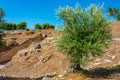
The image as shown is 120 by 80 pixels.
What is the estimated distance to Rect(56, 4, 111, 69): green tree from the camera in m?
18.4

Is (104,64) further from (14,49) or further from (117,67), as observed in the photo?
(14,49)

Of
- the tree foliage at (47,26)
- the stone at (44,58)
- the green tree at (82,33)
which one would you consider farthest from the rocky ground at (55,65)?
the tree foliage at (47,26)

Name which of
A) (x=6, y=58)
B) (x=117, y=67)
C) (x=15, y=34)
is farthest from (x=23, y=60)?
(x=15, y=34)

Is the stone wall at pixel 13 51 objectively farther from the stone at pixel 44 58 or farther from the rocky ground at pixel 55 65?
the stone at pixel 44 58

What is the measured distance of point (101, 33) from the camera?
18859 mm

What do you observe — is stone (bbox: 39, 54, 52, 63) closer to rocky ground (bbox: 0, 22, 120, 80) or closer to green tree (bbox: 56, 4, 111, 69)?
rocky ground (bbox: 0, 22, 120, 80)

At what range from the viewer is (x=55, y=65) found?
28750 millimetres

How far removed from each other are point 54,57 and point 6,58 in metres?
14.5

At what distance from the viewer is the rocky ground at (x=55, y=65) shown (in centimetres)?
1877

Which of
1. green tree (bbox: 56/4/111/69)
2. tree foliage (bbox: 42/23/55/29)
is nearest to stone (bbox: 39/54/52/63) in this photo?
green tree (bbox: 56/4/111/69)

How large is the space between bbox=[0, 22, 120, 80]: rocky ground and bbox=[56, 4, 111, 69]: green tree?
118 centimetres

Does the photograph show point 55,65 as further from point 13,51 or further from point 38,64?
point 13,51

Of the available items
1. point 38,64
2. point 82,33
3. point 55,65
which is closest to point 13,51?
point 38,64

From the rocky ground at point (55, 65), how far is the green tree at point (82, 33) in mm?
1184
